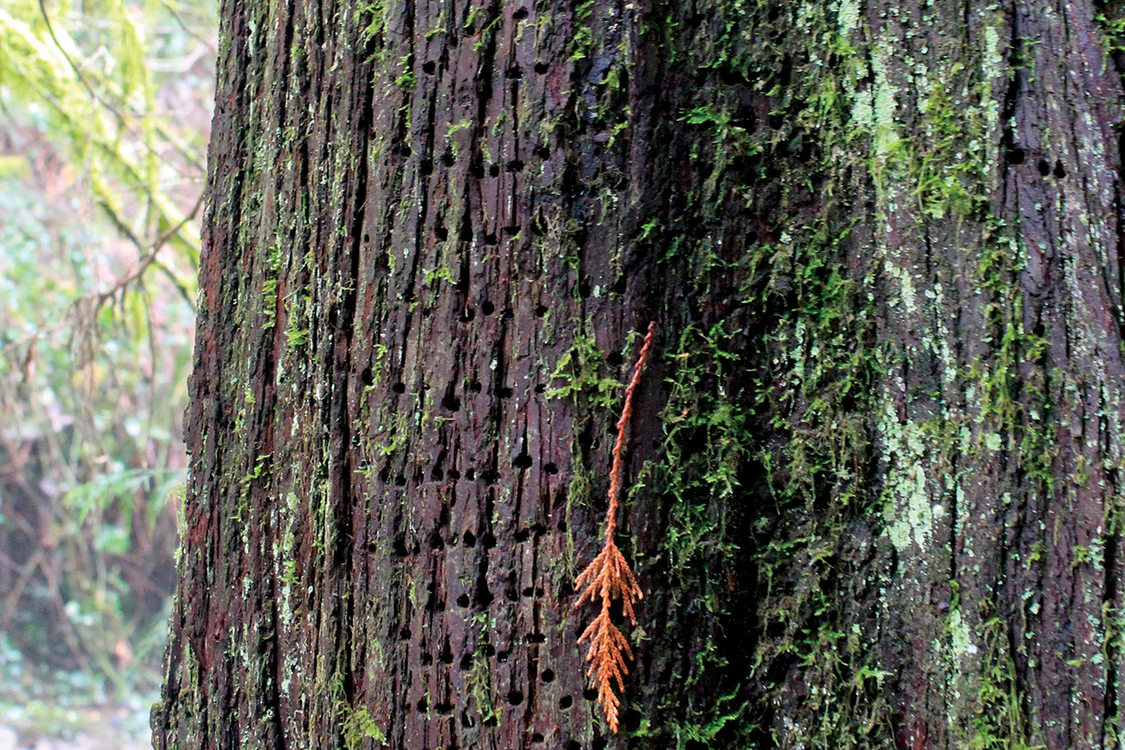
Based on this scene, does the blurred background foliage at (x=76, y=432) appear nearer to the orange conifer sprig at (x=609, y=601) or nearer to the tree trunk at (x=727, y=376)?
the tree trunk at (x=727, y=376)

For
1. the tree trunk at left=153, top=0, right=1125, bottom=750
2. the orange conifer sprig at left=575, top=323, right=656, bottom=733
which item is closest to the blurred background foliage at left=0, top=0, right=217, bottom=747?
the tree trunk at left=153, top=0, right=1125, bottom=750

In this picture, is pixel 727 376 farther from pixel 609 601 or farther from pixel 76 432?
pixel 76 432

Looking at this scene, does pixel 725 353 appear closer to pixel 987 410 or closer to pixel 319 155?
pixel 987 410

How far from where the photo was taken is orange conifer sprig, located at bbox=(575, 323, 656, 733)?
1.02 meters

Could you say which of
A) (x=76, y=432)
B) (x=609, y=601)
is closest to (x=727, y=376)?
(x=609, y=601)

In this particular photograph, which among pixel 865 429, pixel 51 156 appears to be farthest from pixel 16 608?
pixel 865 429

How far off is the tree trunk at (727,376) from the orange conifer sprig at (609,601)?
0.7 inches

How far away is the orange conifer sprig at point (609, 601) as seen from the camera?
1.02 meters

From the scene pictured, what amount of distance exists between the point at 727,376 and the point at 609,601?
0.32m

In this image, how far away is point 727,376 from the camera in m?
1.11

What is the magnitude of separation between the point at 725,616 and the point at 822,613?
122 mm

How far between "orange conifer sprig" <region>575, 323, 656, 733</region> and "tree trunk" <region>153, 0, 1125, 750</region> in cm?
2

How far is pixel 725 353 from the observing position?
3.64ft

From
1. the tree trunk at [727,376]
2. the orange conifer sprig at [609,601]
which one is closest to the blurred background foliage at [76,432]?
the tree trunk at [727,376]
